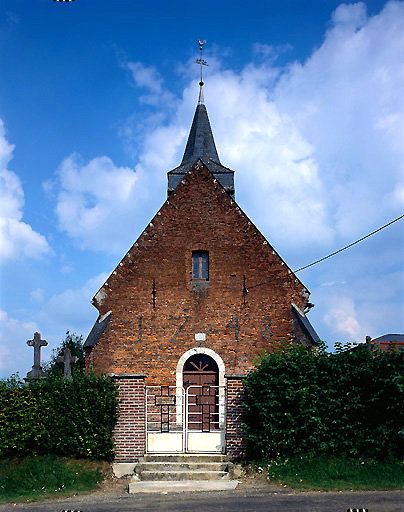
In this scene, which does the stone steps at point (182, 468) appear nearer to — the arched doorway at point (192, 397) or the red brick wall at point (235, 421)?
the red brick wall at point (235, 421)

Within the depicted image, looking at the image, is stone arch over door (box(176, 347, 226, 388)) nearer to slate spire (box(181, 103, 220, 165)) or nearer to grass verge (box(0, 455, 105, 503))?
grass verge (box(0, 455, 105, 503))

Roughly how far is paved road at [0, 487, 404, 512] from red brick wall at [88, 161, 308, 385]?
678 centimetres

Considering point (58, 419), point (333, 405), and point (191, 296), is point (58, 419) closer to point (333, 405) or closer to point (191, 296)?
point (333, 405)

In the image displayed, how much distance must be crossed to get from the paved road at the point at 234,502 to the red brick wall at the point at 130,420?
1.34m

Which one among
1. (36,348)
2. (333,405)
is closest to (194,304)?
(36,348)

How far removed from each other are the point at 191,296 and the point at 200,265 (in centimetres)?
105

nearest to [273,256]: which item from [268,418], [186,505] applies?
[268,418]

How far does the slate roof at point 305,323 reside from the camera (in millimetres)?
15230

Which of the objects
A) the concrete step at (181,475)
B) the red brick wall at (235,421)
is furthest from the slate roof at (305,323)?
the concrete step at (181,475)

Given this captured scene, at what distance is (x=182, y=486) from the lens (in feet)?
30.7

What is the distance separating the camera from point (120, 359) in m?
15.7

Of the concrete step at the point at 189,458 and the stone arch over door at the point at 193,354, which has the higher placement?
the stone arch over door at the point at 193,354

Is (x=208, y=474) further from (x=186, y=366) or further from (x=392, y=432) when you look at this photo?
(x=186, y=366)

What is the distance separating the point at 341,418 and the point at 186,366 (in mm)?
7150
